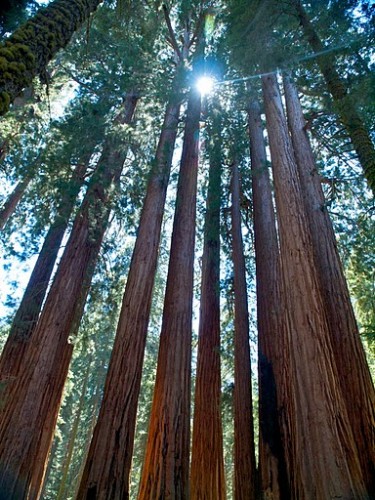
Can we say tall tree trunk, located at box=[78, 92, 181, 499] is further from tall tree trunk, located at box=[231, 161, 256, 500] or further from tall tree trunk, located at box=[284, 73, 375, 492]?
tall tree trunk, located at box=[284, 73, 375, 492]

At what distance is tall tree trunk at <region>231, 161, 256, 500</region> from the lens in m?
4.73

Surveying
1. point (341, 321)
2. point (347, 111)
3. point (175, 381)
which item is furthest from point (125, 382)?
point (347, 111)

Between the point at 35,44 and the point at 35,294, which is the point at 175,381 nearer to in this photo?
the point at 35,294

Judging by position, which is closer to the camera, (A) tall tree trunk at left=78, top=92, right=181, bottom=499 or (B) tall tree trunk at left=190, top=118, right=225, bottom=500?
(A) tall tree trunk at left=78, top=92, right=181, bottom=499

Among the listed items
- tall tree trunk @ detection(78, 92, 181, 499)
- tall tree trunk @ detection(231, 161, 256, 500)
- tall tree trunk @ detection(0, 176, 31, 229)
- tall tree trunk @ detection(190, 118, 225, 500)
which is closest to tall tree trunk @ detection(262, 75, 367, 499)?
tall tree trunk @ detection(231, 161, 256, 500)

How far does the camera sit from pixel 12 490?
13.7 feet

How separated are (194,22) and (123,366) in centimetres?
1063

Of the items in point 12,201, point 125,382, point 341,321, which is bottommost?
point 125,382

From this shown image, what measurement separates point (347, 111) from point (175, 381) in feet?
14.0

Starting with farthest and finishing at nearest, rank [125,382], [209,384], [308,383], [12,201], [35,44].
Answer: [12,201]
[209,384]
[125,382]
[308,383]
[35,44]

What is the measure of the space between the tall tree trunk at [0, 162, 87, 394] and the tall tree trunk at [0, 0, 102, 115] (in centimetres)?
398

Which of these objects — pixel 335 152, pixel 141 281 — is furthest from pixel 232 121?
pixel 141 281

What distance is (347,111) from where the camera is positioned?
4277 millimetres

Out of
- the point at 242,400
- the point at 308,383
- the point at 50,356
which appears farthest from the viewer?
the point at 242,400
